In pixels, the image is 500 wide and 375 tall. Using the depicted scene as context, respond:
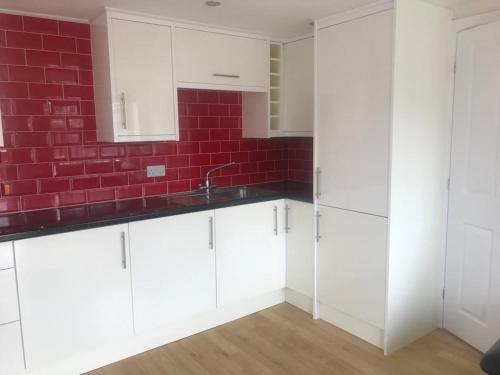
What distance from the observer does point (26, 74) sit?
8.61ft

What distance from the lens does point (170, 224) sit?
2.69m

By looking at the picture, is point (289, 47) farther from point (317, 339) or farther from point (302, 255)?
point (317, 339)

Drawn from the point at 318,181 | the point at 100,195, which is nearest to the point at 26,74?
the point at 100,195

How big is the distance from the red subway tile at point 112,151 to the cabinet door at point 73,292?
726 millimetres

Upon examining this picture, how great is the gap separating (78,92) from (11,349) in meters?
1.64

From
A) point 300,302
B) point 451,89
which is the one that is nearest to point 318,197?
point 300,302

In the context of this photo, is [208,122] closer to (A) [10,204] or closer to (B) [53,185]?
(B) [53,185]

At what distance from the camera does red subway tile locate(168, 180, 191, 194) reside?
3.28 m

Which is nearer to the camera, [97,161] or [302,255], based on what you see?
[97,161]

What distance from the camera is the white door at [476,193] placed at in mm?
2484

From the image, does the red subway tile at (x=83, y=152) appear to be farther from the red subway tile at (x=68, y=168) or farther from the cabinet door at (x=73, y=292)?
the cabinet door at (x=73, y=292)

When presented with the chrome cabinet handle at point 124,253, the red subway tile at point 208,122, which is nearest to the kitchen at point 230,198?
the chrome cabinet handle at point 124,253

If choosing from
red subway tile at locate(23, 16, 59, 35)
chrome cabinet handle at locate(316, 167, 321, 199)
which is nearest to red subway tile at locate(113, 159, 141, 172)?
red subway tile at locate(23, 16, 59, 35)

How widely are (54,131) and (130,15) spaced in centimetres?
91
